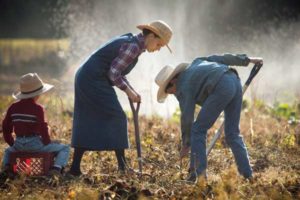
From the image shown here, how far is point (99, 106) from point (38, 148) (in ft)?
2.23

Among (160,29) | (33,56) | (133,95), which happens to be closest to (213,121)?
(133,95)

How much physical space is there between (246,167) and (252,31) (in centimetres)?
1447

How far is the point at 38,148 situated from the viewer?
21.6 ft

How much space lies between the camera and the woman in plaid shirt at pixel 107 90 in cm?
655

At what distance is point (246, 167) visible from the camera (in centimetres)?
625

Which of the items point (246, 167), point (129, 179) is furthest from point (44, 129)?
point (246, 167)

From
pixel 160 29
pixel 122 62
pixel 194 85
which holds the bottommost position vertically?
pixel 194 85

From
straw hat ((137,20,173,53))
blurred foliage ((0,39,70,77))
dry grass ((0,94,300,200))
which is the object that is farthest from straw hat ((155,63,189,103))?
blurred foliage ((0,39,70,77))

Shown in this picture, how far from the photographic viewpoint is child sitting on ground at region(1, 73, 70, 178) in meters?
6.55

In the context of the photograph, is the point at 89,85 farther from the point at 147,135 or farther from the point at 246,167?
the point at 147,135

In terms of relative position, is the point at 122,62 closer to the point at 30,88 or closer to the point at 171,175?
the point at 30,88

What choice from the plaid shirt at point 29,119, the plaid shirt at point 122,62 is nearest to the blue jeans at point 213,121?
the plaid shirt at point 122,62

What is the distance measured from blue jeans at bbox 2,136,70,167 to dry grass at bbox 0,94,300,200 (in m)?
0.30

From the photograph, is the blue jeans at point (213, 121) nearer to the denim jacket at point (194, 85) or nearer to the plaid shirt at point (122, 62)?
the denim jacket at point (194, 85)
